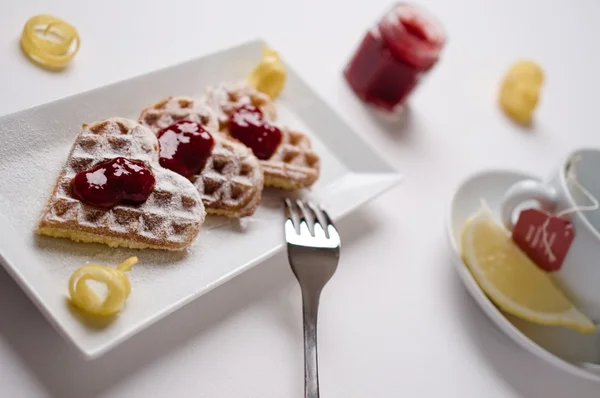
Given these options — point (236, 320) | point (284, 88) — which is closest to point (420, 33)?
point (284, 88)

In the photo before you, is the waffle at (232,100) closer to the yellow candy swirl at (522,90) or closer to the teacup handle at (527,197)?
A: the teacup handle at (527,197)

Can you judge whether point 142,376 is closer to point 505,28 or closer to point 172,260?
point 172,260

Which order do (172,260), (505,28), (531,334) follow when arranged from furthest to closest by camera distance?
1. (505,28)
2. (531,334)
3. (172,260)

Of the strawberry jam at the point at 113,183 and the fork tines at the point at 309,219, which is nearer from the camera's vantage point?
the strawberry jam at the point at 113,183

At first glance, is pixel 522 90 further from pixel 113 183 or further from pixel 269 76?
pixel 113 183

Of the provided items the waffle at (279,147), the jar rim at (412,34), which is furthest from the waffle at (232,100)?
the jar rim at (412,34)
